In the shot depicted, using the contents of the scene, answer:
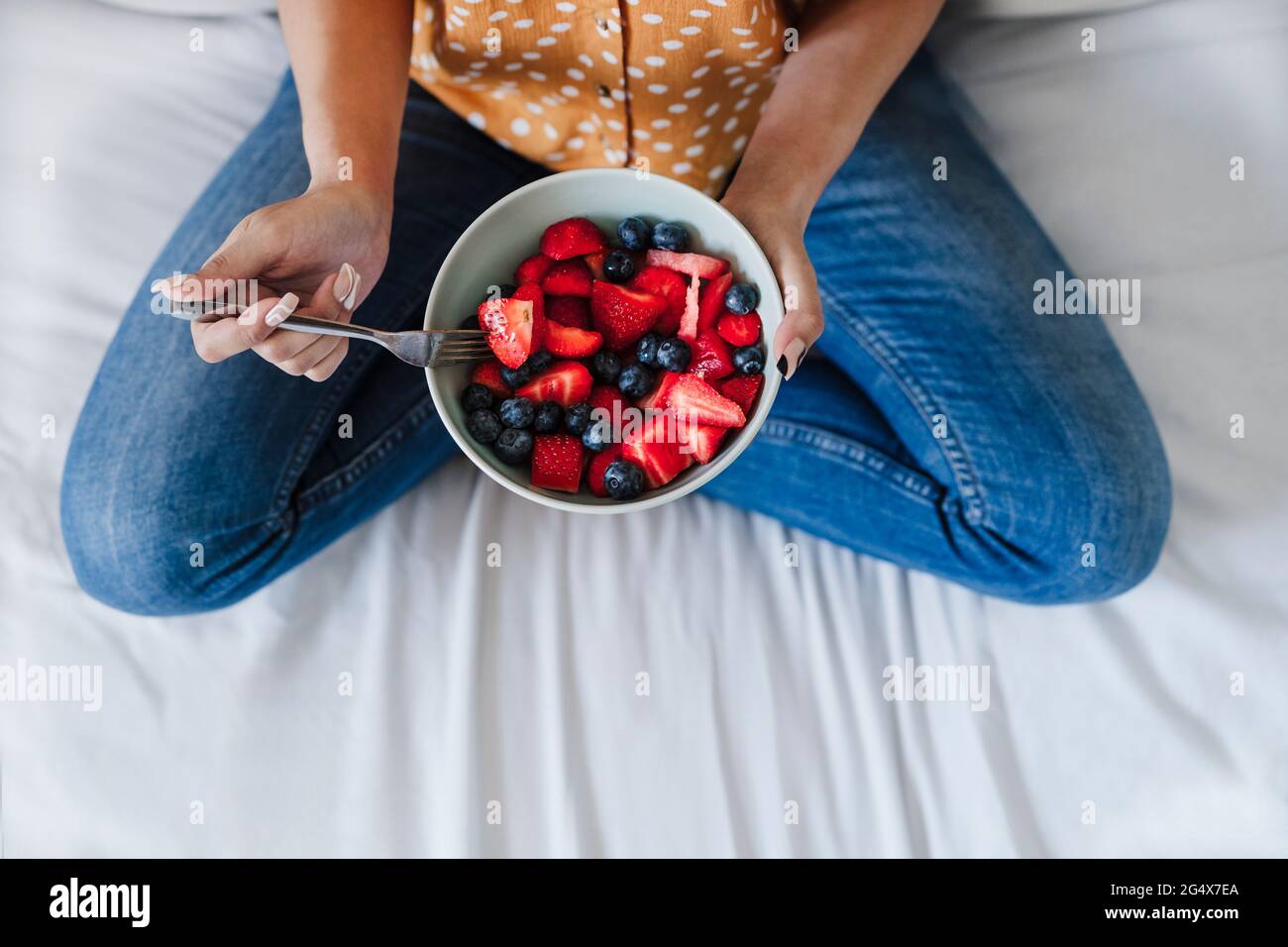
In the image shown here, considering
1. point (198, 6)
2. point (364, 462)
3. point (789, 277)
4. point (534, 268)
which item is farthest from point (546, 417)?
point (198, 6)

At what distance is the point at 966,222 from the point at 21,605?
112 centimetres

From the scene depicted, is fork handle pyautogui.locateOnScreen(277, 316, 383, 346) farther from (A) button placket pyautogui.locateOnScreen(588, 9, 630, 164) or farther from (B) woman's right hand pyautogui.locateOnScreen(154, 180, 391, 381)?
(A) button placket pyautogui.locateOnScreen(588, 9, 630, 164)

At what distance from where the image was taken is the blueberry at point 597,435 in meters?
0.79

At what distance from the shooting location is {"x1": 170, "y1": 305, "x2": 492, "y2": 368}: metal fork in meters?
0.72

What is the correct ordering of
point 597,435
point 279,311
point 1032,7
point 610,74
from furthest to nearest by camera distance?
point 1032,7, point 610,74, point 597,435, point 279,311

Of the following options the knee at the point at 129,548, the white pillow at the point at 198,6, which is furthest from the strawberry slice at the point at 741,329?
the white pillow at the point at 198,6

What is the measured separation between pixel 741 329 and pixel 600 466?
0.16 m

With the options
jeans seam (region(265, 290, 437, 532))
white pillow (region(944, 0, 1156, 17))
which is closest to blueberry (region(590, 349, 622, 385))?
jeans seam (region(265, 290, 437, 532))

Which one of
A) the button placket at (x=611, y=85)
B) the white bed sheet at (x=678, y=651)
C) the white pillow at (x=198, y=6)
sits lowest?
the white bed sheet at (x=678, y=651)

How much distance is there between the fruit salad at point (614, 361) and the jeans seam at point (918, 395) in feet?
0.98

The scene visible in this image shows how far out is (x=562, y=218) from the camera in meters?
0.83

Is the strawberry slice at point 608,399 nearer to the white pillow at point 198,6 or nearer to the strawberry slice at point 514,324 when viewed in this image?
the strawberry slice at point 514,324

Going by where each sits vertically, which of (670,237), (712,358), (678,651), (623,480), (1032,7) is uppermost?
(1032,7)

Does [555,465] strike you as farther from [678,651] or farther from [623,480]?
[678,651]
